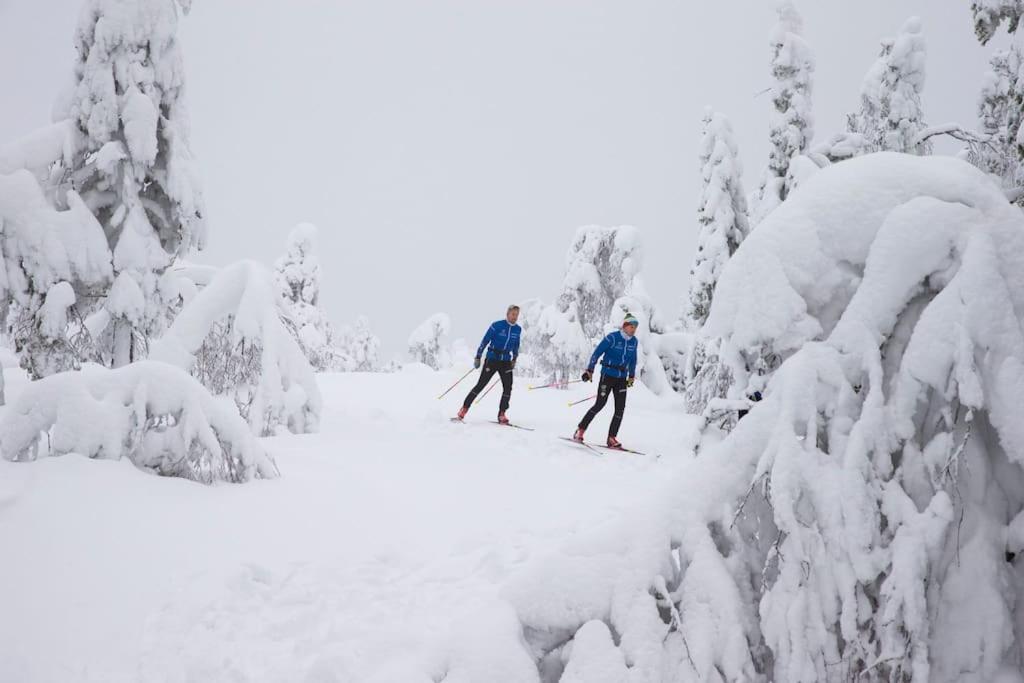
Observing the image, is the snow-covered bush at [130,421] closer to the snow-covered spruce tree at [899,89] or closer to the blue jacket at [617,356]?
the blue jacket at [617,356]

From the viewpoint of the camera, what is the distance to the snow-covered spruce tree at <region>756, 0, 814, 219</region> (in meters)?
14.9

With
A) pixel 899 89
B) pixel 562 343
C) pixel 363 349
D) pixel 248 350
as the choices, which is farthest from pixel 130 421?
pixel 363 349

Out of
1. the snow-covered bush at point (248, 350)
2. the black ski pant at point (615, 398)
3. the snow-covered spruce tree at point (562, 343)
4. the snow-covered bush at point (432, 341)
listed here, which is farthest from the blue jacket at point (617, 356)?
the snow-covered bush at point (432, 341)

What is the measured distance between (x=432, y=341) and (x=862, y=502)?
39051 mm

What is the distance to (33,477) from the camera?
385 cm

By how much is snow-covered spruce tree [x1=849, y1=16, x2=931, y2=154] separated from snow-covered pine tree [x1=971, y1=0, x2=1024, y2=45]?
7948 mm

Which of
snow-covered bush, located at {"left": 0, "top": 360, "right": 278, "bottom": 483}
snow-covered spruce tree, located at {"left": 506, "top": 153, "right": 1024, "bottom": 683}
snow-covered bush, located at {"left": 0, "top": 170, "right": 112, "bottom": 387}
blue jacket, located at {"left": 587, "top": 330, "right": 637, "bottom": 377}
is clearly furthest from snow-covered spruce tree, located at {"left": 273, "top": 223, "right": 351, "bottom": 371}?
snow-covered spruce tree, located at {"left": 506, "top": 153, "right": 1024, "bottom": 683}

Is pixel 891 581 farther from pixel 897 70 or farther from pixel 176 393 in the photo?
pixel 897 70

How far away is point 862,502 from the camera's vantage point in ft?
6.07

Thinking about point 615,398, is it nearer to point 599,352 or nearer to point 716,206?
point 599,352

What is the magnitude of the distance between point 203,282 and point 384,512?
803cm

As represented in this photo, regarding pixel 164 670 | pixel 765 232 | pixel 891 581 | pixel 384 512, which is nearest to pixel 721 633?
pixel 891 581

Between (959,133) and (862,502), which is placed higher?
(959,133)

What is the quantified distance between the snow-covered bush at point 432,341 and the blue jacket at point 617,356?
3083 centimetres
